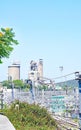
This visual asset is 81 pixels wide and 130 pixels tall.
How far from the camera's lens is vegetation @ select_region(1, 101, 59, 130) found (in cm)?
1323

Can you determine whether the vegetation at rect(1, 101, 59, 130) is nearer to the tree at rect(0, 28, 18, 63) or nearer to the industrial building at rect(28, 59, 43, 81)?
the tree at rect(0, 28, 18, 63)

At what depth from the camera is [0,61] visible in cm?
1251

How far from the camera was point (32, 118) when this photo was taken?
14297 millimetres

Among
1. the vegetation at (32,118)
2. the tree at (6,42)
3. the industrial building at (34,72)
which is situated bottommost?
the vegetation at (32,118)

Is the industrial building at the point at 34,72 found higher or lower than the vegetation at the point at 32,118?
higher

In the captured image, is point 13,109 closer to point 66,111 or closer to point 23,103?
point 23,103

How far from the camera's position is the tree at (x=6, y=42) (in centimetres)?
1234

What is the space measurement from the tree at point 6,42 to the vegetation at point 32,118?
2259 mm

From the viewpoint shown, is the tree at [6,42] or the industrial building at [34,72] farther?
the industrial building at [34,72]

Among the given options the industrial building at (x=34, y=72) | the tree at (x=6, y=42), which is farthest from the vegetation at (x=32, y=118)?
the industrial building at (x=34, y=72)

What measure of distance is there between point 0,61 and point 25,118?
268 cm

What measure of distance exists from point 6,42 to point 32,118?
129 inches

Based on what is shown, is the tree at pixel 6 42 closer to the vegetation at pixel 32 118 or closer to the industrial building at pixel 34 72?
the vegetation at pixel 32 118

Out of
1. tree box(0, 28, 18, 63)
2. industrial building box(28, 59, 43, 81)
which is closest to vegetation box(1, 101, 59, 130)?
tree box(0, 28, 18, 63)
